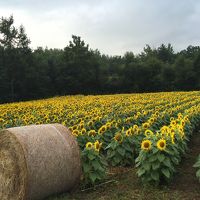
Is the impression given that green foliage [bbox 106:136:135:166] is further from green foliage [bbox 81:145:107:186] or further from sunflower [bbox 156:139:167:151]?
sunflower [bbox 156:139:167:151]

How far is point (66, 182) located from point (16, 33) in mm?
44670

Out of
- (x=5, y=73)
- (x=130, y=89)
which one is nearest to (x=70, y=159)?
(x=5, y=73)

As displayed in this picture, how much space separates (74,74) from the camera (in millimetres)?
50875

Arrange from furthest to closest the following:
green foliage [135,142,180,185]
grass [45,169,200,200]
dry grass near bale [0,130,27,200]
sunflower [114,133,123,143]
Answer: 1. sunflower [114,133,123,143]
2. green foliage [135,142,180,185]
3. grass [45,169,200,200]
4. dry grass near bale [0,130,27,200]

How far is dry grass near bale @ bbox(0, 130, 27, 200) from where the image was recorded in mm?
6832

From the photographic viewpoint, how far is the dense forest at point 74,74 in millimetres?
46438

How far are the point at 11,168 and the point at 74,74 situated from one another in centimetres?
4400

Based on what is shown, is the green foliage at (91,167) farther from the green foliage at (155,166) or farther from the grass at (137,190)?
the green foliage at (155,166)

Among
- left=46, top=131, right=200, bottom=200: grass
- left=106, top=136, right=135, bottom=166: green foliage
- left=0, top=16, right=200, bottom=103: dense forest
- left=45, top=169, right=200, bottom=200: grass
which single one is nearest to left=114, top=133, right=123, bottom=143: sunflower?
left=106, top=136, right=135, bottom=166: green foliage

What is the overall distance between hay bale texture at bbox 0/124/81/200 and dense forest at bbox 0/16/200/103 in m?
38.2

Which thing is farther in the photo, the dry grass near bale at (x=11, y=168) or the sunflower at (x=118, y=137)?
the sunflower at (x=118, y=137)

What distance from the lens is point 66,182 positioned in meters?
7.40

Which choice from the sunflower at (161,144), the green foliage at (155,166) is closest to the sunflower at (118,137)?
the green foliage at (155,166)

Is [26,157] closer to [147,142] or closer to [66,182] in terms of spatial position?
[66,182]
